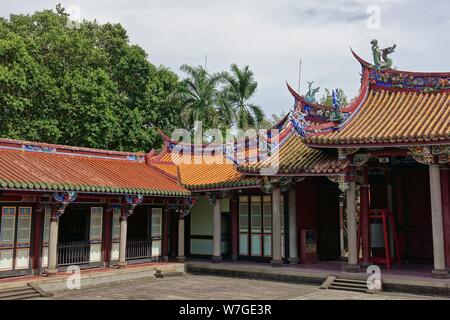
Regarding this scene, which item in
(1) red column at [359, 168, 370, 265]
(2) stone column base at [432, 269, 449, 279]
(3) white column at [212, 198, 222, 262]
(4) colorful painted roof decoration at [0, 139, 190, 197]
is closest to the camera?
(2) stone column base at [432, 269, 449, 279]

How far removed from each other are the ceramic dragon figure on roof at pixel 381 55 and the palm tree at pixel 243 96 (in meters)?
18.0

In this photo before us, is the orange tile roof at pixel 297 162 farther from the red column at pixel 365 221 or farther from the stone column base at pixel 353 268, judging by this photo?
the stone column base at pixel 353 268

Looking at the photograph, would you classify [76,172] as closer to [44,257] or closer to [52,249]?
[52,249]

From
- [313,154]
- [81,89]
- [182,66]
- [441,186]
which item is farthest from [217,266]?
[182,66]

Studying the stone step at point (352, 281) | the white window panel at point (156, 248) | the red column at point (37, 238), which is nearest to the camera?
the stone step at point (352, 281)

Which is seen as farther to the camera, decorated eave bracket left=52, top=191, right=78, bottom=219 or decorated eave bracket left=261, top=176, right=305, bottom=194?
decorated eave bracket left=261, top=176, right=305, bottom=194

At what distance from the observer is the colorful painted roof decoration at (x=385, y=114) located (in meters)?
14.0

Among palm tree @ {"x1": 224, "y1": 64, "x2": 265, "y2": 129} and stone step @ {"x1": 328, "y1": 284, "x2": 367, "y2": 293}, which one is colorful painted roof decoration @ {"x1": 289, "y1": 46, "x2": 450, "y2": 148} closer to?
stone step @ {"x1": 328, "y1": 284, "x2": 367, "y2": 293}

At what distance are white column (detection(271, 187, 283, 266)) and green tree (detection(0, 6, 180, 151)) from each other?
15.8 m

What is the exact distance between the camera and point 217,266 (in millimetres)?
17969

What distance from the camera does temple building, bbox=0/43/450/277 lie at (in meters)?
14.4

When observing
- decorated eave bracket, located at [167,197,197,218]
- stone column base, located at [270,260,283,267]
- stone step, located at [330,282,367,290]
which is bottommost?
stone step, located at [330,282,367,290]

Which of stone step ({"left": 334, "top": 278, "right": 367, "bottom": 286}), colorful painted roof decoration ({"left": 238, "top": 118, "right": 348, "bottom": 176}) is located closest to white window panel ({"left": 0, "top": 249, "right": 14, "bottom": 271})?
colorful painted roof decoration ({"left": 238, "top": 118, "right": 348, "bottom": 176})

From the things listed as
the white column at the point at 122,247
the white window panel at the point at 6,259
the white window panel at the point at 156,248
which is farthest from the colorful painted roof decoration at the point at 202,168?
the white window panel at the point at 6,259
